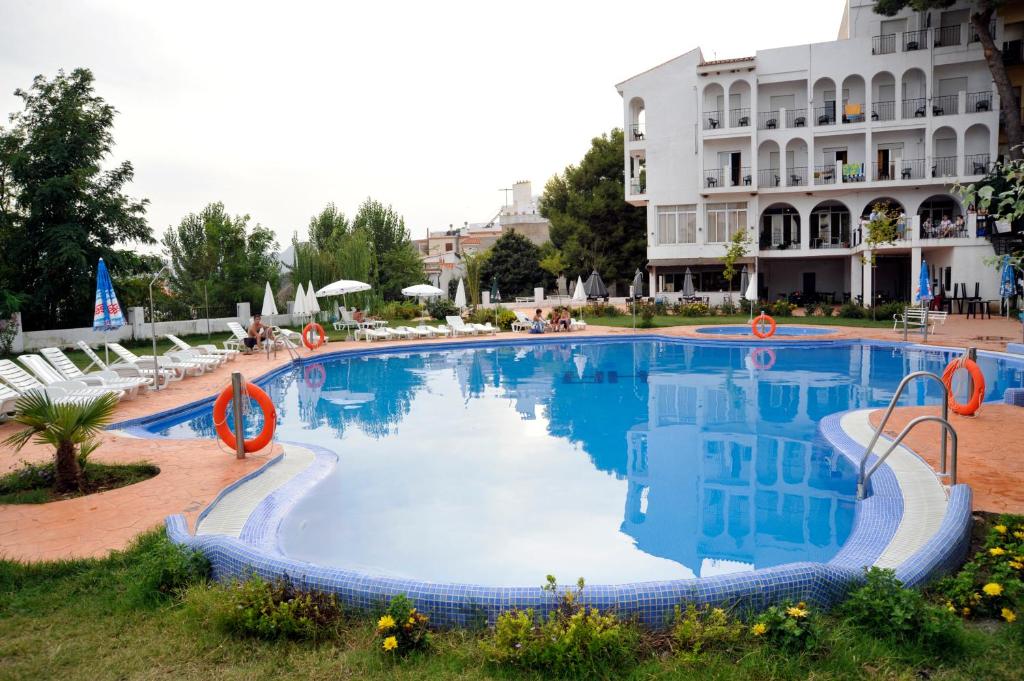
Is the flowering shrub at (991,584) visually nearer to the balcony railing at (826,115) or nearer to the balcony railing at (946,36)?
the balcony railing at (826,115)

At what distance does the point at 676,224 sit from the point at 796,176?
221 inches

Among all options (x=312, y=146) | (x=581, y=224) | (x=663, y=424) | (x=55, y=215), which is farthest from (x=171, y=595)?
(x=581, y=224)

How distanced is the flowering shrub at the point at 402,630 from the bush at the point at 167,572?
149 centimetres

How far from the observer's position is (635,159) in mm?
35281

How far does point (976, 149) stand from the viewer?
1169 inches

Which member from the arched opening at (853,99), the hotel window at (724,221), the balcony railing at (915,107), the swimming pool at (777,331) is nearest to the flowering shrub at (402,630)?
the swimming pool at (777,331)

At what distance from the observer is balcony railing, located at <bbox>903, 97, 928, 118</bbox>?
2994cm

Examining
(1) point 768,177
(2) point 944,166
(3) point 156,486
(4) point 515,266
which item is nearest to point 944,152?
(2) point 944,166

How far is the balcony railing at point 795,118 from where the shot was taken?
31531mm

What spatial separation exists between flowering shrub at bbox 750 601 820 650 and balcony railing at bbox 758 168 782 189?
3121cm

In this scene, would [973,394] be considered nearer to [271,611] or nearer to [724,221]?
[271,611]

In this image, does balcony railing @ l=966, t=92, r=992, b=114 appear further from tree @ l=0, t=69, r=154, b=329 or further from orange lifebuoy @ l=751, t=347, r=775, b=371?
tree @ l=0, t=69, r=154, b=329

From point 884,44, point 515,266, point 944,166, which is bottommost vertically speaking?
point 515,266

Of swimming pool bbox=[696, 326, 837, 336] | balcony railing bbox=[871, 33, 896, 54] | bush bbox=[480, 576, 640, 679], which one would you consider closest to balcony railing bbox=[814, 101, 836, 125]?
balcony railing bbox=[871, 33, 896, 54]
